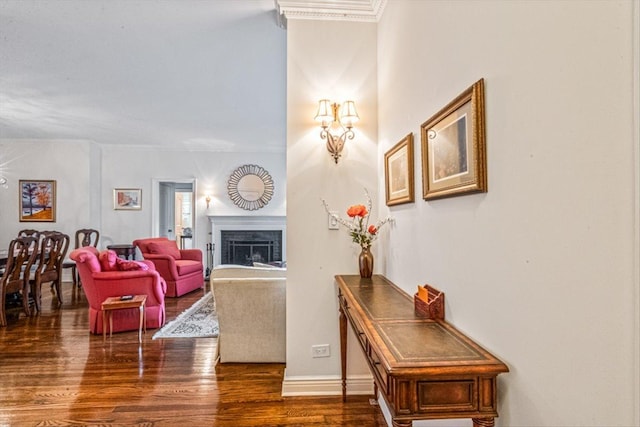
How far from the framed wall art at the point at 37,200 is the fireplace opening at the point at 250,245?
125 inches

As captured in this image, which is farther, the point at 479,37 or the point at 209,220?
the point at 209,220

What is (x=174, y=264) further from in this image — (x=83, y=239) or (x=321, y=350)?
(x=321, y=350)

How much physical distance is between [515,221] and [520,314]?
0.26m

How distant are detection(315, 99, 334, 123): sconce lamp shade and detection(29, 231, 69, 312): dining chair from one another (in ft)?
→ 14.0

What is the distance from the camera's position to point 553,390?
789mm

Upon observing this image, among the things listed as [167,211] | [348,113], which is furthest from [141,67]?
[167,211]

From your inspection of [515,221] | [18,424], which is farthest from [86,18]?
[515,221]

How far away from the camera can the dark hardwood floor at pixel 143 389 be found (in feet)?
6.89

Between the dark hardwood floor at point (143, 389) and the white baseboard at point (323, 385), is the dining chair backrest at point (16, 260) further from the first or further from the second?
the white baseboard at point (323, 385)

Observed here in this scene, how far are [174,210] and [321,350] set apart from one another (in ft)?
23.8

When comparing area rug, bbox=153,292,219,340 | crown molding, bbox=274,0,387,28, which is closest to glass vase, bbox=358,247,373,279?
crown molding, bbox=274,0,387,28

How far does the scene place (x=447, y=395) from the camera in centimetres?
95

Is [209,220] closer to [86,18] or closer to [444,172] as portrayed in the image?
[86,18]

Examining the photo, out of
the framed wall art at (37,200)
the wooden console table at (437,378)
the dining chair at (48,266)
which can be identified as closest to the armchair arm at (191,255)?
the dining chair at (48,266)
